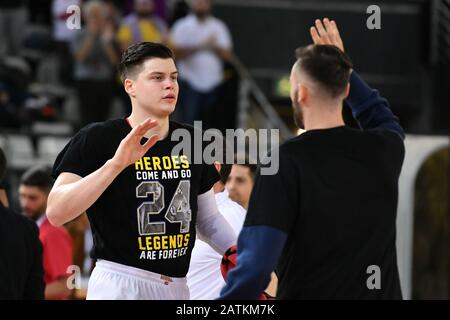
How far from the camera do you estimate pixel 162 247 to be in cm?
559

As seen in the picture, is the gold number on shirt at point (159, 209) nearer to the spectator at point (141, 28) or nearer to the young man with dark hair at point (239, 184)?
the young man with dark hair at point (239, 184)

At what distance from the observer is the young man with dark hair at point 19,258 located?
589 centimetres

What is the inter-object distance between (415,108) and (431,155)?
5288 mm

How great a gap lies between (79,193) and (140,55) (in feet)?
2.96

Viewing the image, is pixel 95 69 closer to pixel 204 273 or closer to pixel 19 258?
pixel 204 273

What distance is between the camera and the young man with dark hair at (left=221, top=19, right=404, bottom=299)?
15.1 feet

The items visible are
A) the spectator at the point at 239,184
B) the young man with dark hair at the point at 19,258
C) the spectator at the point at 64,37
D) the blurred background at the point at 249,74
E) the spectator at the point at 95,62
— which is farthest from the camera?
the spectator at the point at 64,37

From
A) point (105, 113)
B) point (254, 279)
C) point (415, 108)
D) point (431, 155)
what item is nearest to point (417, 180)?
point (431, 155)

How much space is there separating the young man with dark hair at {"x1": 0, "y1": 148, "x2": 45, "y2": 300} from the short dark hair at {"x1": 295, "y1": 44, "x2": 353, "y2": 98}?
212 cm

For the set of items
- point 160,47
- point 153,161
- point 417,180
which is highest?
point 160,47

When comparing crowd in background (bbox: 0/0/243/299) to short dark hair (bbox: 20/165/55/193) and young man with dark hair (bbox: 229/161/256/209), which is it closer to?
short dark hair (bbox: 20/165/55/193)

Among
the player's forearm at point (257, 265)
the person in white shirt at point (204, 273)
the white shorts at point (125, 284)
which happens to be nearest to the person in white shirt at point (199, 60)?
the person in white shirt at point (204, 273)

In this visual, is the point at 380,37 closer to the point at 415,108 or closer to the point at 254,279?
the point at 415,108

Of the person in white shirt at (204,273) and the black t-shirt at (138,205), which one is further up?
the black t-shirt at (138,205)
